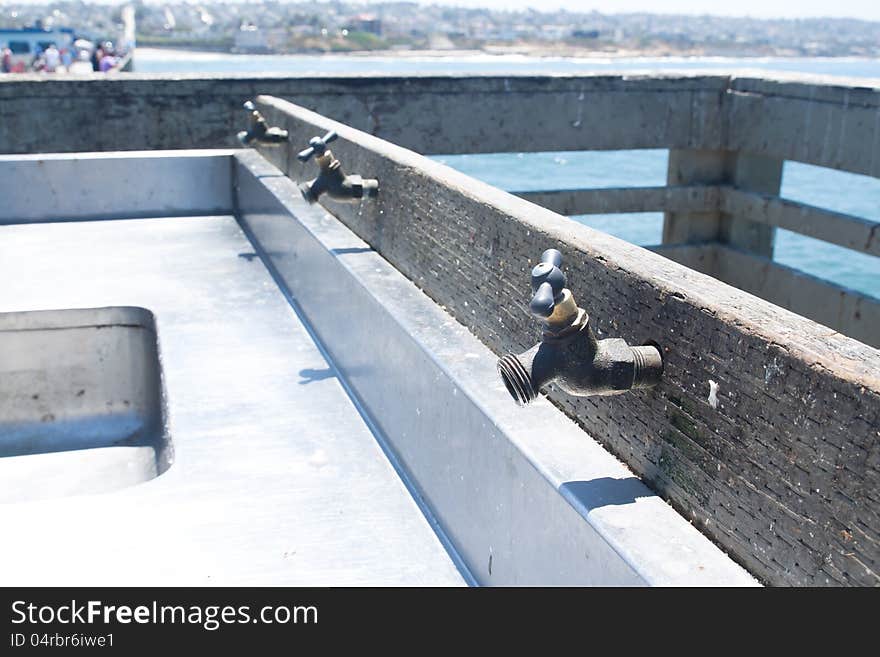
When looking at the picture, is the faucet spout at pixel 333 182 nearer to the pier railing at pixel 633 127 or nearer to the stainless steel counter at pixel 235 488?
the stainless steel counter at pixel 235 488

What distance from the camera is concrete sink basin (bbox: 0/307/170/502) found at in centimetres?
432

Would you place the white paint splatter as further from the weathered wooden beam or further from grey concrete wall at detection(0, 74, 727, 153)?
the weathered wooden beam

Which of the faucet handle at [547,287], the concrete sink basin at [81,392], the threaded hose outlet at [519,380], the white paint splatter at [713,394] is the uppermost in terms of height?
the faucet handle at [547,287]

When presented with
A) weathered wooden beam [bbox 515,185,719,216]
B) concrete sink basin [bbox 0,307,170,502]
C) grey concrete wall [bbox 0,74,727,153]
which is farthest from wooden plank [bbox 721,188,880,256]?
concrete sink basin [bbox 0,307,170,502]

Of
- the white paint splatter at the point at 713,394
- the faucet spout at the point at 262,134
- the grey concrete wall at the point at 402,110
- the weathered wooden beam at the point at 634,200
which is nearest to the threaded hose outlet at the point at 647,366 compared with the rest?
the white paint splatter at the point at 713,394

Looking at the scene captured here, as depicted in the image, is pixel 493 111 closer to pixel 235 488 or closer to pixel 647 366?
pixel 235 488

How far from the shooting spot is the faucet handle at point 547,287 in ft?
6.13

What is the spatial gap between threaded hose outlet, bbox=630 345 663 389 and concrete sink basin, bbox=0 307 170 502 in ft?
8.98

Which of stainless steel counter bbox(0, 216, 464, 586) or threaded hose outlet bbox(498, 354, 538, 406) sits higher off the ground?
threaded hose outlet bbox(498, 354, 538, 406)

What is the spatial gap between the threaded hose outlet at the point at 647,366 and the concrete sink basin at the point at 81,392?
8.98ft

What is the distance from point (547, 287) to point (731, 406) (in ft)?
1.28

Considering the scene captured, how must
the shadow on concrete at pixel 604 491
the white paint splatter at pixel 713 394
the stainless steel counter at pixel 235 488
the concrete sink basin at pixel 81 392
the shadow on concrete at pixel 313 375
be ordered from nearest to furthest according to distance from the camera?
the white paint splatter at pixel 713 394
the shadow on concrete at pixel 604 491
the stainless steel counter at pixel 235 488
the shadow on concrete at pixel 313 375
the concrete sink basin at pixel 81 392

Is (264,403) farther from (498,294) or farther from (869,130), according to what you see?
(869,130)

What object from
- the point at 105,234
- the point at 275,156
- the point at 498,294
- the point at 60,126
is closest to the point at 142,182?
the point at 105,234
